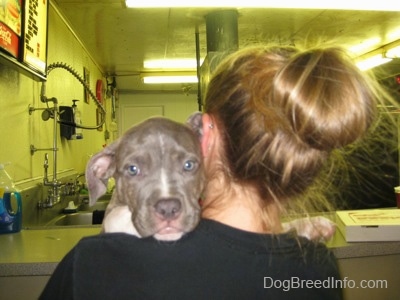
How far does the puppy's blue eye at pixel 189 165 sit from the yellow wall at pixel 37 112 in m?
1.66

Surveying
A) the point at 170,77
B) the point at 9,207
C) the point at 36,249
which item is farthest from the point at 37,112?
the point at 170,77

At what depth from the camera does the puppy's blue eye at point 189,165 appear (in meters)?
1.37

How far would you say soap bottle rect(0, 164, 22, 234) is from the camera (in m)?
2.16

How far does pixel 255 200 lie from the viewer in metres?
1.01

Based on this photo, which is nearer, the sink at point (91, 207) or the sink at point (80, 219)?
the sink at point (80, 219)

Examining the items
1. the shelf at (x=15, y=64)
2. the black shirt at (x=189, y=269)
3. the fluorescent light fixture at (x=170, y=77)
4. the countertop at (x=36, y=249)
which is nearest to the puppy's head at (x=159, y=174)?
the black shirt at (x=189, y=269)

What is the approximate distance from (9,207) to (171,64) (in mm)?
4812

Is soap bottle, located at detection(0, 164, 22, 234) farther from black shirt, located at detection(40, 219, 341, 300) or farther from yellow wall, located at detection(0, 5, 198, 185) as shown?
black shirt, located at detection(40, 219, 341, 300)

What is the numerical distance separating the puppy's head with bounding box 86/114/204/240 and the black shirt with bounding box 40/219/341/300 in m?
0.27

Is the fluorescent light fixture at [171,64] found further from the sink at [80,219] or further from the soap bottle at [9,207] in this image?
the soap bottle at [9,207]

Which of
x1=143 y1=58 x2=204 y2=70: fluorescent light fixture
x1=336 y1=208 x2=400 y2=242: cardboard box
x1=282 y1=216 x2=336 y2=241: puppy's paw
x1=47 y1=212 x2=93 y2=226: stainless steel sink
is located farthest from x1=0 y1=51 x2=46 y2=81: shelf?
x1=143 y1=58 x2=204 y2=70: fluorescent light fixture

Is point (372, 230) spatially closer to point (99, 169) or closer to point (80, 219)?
point (99, 169)

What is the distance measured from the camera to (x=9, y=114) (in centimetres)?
261

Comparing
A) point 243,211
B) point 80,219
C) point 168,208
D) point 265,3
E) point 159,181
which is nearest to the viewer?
point 243,211
